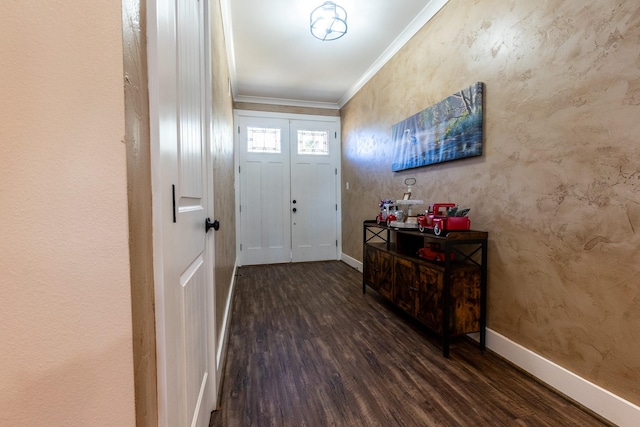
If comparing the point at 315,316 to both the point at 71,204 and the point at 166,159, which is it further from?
the point at 71,204

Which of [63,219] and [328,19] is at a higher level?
[328,19]

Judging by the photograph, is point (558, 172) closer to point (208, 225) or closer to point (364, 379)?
point (364, 379)

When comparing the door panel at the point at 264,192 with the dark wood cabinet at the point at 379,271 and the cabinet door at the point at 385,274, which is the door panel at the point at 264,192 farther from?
the cabinet door at the point at 385,274

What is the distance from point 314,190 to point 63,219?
13.9ft

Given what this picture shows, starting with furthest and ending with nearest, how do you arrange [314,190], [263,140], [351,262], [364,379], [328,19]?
[314,190] → [263,140] → [351,262] → [328,19] → [364,379]

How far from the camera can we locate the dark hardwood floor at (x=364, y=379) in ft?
4.32

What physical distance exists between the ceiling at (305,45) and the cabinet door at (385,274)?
7.12 ft

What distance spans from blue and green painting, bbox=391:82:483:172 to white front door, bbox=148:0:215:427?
1784 millimetres

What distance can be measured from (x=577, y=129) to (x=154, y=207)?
1915 mm

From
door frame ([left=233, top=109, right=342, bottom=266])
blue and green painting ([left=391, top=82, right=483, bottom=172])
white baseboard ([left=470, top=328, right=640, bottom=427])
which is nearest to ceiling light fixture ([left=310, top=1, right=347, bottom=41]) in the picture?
blue and green painting ([left=391, top=82, right=483, bottom=172])

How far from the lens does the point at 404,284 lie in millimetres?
2242

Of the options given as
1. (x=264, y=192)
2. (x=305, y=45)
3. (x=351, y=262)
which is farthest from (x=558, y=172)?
(x=264, y=192)

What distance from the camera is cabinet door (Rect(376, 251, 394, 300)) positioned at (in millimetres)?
2471

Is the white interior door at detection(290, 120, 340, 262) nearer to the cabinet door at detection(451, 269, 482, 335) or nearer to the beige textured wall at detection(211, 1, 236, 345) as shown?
the beige textured wall at detection(211, 1, 236, 345)
